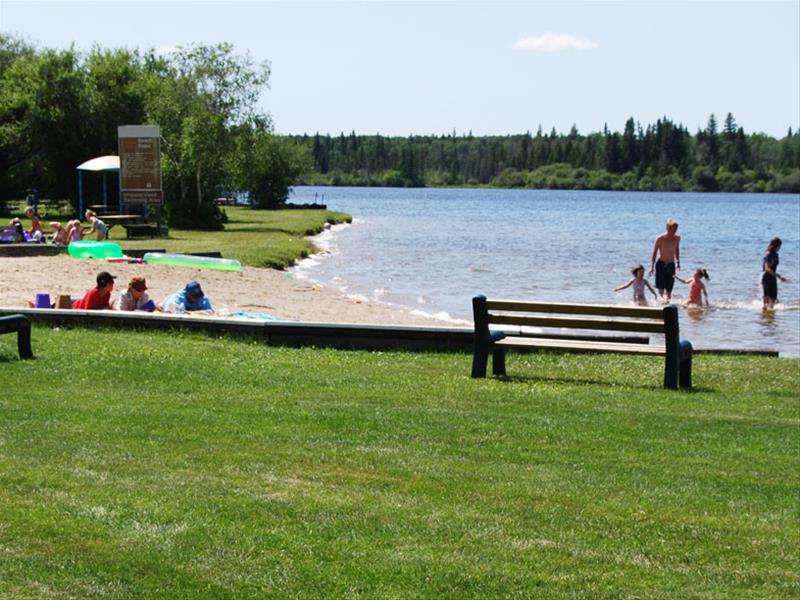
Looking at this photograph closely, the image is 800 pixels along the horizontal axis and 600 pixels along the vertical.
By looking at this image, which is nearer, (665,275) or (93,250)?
(665,275)

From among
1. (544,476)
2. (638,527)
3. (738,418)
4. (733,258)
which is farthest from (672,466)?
(733,258)

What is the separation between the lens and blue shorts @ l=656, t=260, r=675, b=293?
80.9ft

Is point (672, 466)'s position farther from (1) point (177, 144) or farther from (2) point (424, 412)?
(1) point (177, 144)

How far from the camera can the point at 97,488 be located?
6766 millimetres

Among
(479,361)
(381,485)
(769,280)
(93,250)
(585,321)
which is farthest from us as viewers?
(93,250)

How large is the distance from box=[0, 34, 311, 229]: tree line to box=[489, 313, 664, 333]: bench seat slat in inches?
1356

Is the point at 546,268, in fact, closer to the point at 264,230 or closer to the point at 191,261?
the point at 264,230

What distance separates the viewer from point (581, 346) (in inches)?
484

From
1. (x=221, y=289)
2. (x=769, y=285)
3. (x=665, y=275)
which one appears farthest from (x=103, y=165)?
(x=769, y=285)

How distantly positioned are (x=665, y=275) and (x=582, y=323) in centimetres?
1338

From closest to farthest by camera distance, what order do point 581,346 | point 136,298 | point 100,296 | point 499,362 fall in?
1. point 499,362
2. point 581,346
3. point 100,296
4. point 136,298

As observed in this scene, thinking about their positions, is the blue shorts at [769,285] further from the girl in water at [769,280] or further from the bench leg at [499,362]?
the bench leg at [499,362]

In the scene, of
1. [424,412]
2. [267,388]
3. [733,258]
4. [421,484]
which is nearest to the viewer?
[421,484]

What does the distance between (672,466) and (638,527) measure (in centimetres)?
160
